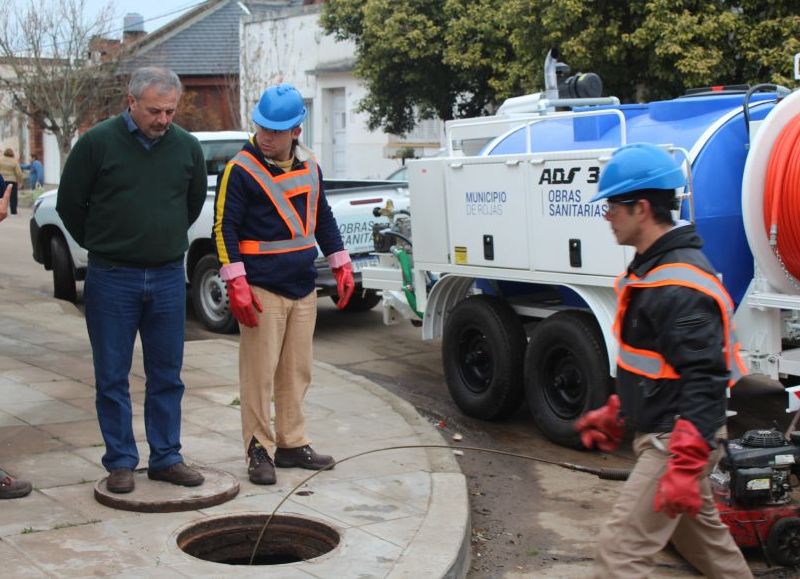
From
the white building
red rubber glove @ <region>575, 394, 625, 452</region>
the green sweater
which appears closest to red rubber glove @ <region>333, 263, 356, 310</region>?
the green sweater

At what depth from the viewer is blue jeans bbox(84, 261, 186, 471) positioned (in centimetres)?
577

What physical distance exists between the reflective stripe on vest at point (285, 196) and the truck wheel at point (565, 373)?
6.65 feet

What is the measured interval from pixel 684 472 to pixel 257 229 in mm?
3139

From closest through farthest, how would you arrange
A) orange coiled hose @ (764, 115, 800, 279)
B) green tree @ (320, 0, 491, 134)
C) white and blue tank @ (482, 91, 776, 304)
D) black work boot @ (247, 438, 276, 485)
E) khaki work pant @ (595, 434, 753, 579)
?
khaki work pant @ (595, 434, 753, 579)
black work boot @ (247, 438, 276, 485)
orange coiled hose @ (764, 115, 800, 279)
white and blue tank @ (482, 91, 776, 304)
green tree @ (320, 0, 491, 134)

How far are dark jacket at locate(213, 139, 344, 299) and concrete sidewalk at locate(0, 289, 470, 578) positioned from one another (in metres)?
1.09

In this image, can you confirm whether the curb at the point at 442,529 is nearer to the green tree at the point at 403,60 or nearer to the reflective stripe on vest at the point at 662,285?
the reflective stripe on vest at the point at 662,285

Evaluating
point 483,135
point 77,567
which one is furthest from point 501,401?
point 77,567

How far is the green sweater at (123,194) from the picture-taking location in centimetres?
567

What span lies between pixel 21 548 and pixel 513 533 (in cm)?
250

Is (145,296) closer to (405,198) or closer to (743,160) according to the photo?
(743,160)

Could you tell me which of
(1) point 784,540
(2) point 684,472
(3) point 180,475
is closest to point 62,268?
(3) point 180,475

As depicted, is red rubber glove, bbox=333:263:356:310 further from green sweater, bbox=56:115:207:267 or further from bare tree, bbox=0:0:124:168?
bare tree, bbox=0:0:124:168

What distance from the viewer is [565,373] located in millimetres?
7676

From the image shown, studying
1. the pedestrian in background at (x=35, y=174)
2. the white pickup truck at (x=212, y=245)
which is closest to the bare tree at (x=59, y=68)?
the pedestrian in background at (x=35, y=174)
